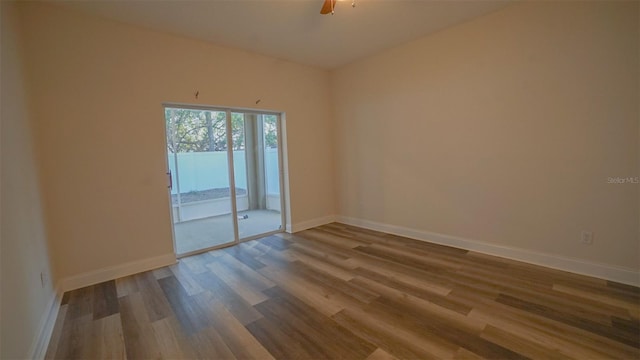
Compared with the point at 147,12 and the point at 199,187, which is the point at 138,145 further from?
the point at 147,12

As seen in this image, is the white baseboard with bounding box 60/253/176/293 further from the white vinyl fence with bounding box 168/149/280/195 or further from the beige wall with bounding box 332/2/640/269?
the beige wall with bounding box 332/2/640/269

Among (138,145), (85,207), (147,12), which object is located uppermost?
(147,12)

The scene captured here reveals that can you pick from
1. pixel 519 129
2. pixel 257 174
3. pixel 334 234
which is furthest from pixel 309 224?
pixel 519 129

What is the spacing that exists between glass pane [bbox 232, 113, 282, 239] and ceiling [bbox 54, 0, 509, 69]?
1.17m

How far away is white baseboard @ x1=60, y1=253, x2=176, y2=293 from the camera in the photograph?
107 inches

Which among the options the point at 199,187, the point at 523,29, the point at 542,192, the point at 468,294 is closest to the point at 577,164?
the point at 542,192

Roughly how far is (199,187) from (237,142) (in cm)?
86

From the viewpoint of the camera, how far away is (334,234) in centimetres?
433

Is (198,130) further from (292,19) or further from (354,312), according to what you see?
(354,312)

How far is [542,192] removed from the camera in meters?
2.85

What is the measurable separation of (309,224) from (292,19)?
3122mm

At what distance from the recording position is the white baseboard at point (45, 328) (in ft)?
5.73

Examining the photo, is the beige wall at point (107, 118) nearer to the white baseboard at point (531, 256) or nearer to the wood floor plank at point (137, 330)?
the wood floor plank at point (137, 330)

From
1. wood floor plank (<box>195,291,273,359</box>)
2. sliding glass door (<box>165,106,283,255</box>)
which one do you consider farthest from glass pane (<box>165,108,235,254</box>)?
wood floor plank (<box>195,291,273,359</box>)
